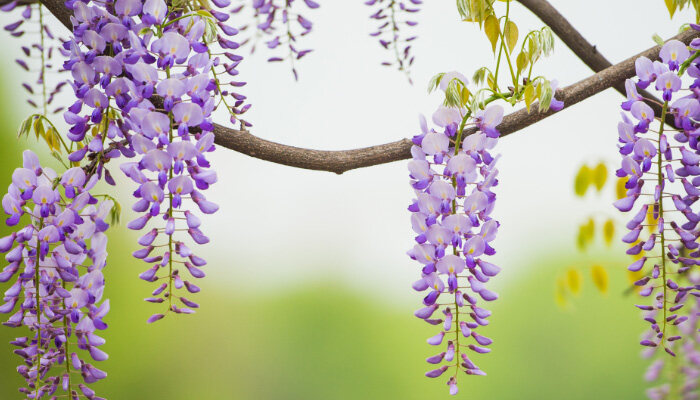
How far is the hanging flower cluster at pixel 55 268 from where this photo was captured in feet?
2.56

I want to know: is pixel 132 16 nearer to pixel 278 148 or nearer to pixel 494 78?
pixel 278 148

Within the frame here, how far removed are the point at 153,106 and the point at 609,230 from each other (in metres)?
1.02

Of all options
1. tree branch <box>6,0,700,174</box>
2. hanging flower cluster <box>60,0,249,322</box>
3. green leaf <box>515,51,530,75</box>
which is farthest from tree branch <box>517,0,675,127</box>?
hanging flower cluster <box>60,0,249,322</box>

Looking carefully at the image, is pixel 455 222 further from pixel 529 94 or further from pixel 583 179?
pixel 583 179

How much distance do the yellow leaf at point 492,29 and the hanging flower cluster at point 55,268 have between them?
525mm

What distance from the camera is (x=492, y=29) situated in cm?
87

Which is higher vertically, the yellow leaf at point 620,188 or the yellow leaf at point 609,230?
the yellow leaf at point 620,188

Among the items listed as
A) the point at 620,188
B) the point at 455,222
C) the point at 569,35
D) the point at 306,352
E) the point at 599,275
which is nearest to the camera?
the point at 455,222

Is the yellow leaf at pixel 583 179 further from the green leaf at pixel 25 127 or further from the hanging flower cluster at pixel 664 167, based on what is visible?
the green leaf at pixel 25 127

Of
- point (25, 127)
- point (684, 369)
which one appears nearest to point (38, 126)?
point (25, 127)

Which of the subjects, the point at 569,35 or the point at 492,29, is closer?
the point at 492,29

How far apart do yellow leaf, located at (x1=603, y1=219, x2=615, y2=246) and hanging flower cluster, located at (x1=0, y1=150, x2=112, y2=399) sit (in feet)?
3.38

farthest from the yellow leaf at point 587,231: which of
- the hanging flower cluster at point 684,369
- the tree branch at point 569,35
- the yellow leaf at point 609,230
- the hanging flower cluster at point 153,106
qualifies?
the hanging flower cluster at point 153,106

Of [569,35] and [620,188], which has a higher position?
[569,35]
